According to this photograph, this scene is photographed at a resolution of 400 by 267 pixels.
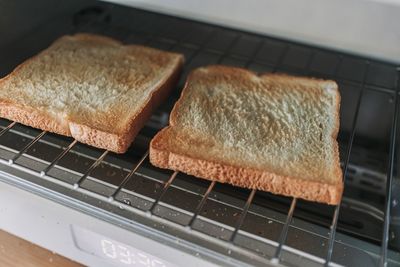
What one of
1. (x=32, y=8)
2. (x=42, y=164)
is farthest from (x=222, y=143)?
(x=32, y=8)

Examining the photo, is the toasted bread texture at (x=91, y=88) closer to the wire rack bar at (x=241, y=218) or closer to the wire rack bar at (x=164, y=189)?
the wire rack bar at (x=164, y=189)

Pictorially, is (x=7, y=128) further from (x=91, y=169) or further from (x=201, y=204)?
(x=201, y=204)

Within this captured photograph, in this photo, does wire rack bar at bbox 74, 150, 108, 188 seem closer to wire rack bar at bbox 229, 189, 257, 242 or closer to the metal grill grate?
the metal grill grate

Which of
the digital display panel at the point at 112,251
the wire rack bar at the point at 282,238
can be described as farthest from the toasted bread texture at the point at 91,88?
the wire rack bar at the point at 282,238

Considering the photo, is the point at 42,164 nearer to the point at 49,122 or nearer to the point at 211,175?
the point at 49,122

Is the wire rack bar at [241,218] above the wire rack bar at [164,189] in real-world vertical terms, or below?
below
